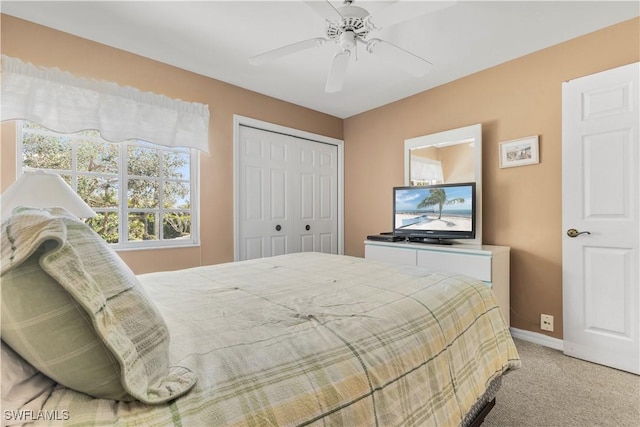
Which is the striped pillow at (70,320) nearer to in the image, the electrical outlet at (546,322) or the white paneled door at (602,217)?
the white paneled door at (602,217)

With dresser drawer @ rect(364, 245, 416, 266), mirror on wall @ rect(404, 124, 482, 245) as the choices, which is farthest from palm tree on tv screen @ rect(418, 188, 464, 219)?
dresser drawer @ rect(364, 245, 416, 266)

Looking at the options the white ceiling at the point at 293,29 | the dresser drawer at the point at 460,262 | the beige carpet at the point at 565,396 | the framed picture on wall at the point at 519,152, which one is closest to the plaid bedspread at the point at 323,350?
the beige carpet at the point at 565,396

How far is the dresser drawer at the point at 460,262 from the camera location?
2.49 metres

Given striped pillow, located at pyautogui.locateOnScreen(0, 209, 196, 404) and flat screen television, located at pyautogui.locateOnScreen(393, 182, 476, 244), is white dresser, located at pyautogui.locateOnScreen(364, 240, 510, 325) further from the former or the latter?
striped pillow, located at pyautogui.locateOnScreen(0, 209, 196, 404)

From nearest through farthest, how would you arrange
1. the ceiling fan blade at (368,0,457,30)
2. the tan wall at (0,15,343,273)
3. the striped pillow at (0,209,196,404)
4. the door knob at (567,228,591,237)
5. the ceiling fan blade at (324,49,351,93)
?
the striped pillow at (0,209,196,404) < the ceiling fan blade at (368,0,457,30) < the ceiling fan blade at (324,49,351,93) < the tan wall at (0,15,343,273) < the door knob at (567,228,591,237)

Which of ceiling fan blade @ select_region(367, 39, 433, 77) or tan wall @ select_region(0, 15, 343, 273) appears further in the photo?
tan wall @ select_region(0, 15, 343, 273)

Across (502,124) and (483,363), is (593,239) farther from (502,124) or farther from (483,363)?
(483,363)

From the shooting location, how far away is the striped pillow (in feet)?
1.80

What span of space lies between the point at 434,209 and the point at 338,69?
1.75 meters

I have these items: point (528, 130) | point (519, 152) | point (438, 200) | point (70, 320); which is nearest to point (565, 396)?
point (438, 200)

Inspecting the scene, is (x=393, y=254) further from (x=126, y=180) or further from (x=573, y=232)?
(x=126, y=180)

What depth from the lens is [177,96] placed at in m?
2.90

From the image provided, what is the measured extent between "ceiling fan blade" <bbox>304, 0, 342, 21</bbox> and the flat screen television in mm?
1986

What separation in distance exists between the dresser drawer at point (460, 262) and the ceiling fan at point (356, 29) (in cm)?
160
